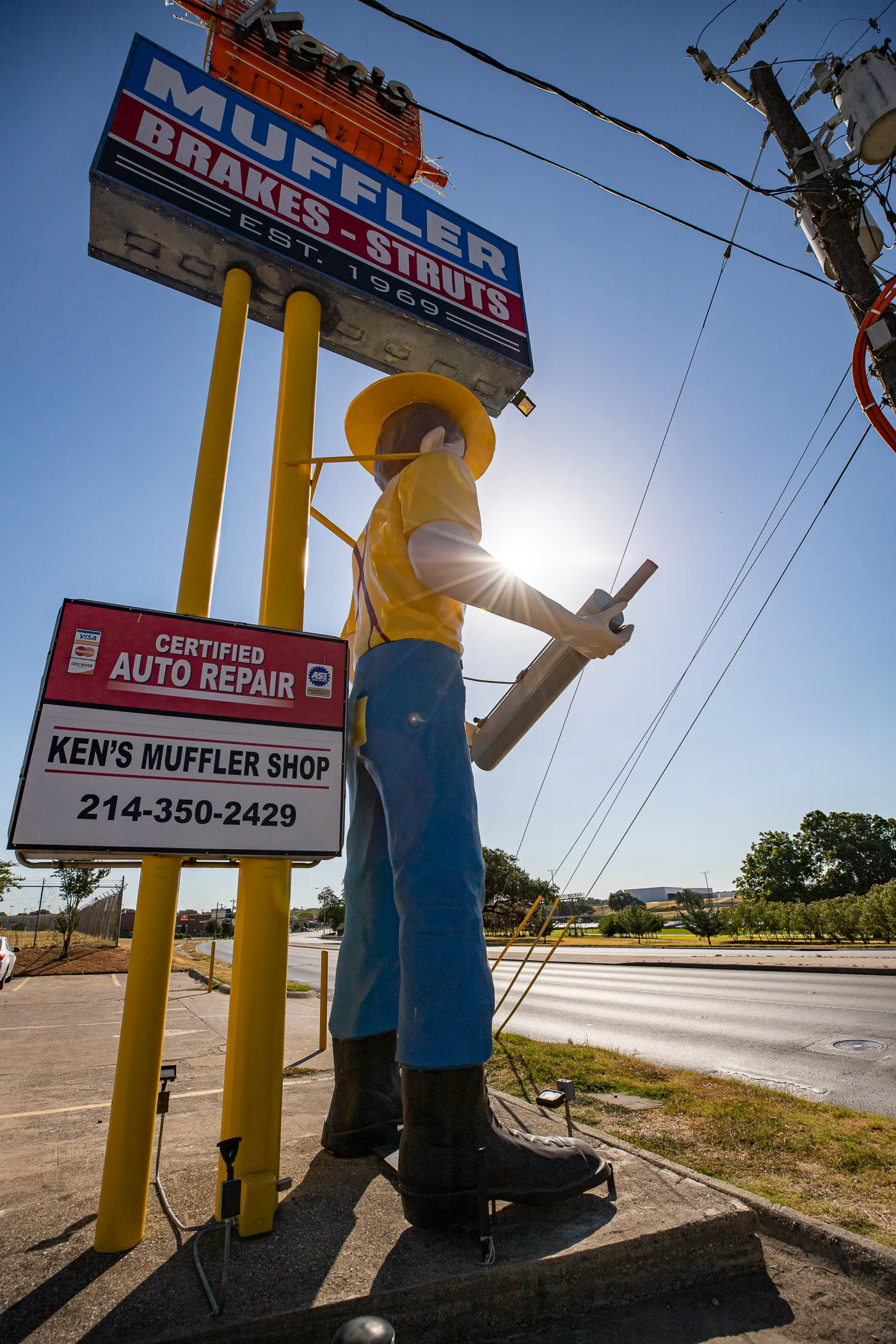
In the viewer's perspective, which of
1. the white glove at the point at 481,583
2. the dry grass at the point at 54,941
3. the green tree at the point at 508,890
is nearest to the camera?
the white glove at the point at 481,583

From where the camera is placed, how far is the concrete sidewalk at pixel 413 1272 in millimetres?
1382

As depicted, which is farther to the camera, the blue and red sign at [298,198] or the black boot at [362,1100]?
the blue and red sign at [298,198]

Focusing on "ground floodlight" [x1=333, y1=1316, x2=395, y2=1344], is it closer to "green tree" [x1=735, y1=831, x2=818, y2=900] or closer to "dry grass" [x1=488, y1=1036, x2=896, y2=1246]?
"dry grass" [x1=488, y1=1036, x2=896, y2=1246]

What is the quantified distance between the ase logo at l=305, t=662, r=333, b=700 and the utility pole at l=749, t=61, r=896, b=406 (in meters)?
3.92

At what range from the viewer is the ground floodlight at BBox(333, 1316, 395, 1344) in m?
0.89

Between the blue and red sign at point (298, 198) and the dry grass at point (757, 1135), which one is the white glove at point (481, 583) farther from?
the dry grass at point (757, 1135)

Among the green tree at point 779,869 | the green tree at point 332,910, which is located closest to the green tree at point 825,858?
the green tree at point 779,869

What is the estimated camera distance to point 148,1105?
1772 mm

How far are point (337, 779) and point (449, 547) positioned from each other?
87cm

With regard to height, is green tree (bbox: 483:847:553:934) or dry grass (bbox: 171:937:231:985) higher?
green tree (bbox: 483:847:553:934)

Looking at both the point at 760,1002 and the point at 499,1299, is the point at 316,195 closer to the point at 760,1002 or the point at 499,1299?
the point at 499,1299

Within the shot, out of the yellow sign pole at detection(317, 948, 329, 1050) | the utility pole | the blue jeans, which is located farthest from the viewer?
the yellow sign pole at detection(317, 948, 329, 1050)

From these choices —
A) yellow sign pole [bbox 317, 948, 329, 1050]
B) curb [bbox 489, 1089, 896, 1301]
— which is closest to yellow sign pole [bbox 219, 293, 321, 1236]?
curb [bbox 489, 1089, 896, 1301]

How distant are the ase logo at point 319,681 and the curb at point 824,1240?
1.88 meters
